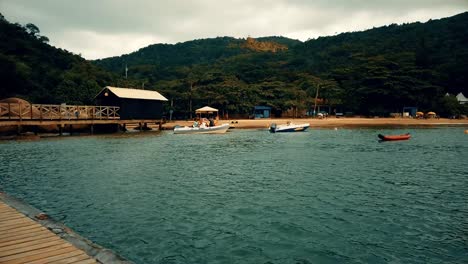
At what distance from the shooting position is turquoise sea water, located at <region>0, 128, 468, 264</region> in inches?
308

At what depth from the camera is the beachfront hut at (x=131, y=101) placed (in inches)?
1825

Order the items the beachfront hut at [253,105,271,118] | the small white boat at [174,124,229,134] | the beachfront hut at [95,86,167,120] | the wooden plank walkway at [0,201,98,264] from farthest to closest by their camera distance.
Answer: the beachfront hut at [253,105,271,118] < the beachfront hut at [95,86,167,120] < the small white boat at [174,124,229,134] < the wooden plank walkway at [0,201,98,264]

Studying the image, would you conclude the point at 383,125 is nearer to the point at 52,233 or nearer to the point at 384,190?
the point at 384,190

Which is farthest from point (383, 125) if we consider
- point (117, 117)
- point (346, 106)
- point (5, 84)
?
point (5, 84)

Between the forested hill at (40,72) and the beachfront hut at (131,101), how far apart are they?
16063 millimetres

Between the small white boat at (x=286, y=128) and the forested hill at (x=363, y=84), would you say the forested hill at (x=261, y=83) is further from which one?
the small white boat at (x=286, y=128)

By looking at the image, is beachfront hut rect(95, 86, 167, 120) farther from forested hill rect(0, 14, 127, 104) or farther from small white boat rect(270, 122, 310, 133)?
small white boat rect(270, 122, 310, 133)

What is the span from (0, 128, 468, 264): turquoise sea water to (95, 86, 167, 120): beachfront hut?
25.7 metres

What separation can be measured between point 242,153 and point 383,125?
4754cm

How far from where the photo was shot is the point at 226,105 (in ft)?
236

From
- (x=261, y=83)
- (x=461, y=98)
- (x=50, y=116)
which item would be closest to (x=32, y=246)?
(x=50, y=116)

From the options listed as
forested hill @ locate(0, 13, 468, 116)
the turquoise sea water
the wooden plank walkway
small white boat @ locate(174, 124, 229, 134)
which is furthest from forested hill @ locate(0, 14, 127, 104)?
the wooden plank walkway

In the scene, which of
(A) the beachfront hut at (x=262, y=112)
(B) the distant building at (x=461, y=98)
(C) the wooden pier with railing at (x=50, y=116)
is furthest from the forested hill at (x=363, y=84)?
(C) the wooden pier with railing at (x=50, y=116)

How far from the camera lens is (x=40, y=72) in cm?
6788
